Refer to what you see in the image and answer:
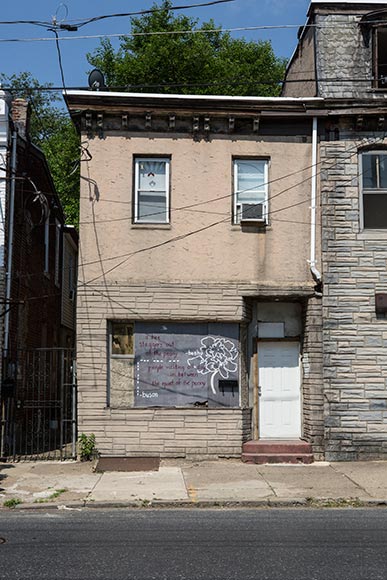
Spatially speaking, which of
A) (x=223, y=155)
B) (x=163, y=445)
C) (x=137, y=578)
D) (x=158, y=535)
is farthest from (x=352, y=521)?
(x=223, y=155)

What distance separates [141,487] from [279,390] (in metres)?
4.36

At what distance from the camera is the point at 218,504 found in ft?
31.6

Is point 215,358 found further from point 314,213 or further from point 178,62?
point 178,62

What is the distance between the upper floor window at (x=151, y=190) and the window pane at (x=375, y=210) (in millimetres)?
4006

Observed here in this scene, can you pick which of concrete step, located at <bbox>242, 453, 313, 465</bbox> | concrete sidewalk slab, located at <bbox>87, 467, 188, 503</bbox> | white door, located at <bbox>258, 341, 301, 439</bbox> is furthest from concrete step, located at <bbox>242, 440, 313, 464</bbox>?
concrete sidewalk slab, located at <bbox>87, 467, 188, 503</bbox>

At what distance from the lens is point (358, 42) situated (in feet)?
46.5

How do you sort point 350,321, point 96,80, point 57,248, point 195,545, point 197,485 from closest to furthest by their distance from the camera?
point 195,545
point 197,485
point 350,321
point 96,80
point 57,248

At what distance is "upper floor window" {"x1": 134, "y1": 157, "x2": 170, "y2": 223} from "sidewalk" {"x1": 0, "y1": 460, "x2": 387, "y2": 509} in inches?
190

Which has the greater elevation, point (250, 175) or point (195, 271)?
point (250, 175)

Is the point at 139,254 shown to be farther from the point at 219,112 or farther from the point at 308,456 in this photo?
the point at 308,456

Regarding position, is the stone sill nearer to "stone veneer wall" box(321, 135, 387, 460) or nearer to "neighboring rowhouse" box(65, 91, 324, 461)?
"stone veneer wall" box(321, 135, 387, 460)

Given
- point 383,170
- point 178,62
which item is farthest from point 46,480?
point 178,62

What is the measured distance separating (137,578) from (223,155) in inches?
375

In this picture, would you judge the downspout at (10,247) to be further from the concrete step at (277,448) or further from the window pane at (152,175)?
the concrete step at (277,448)
